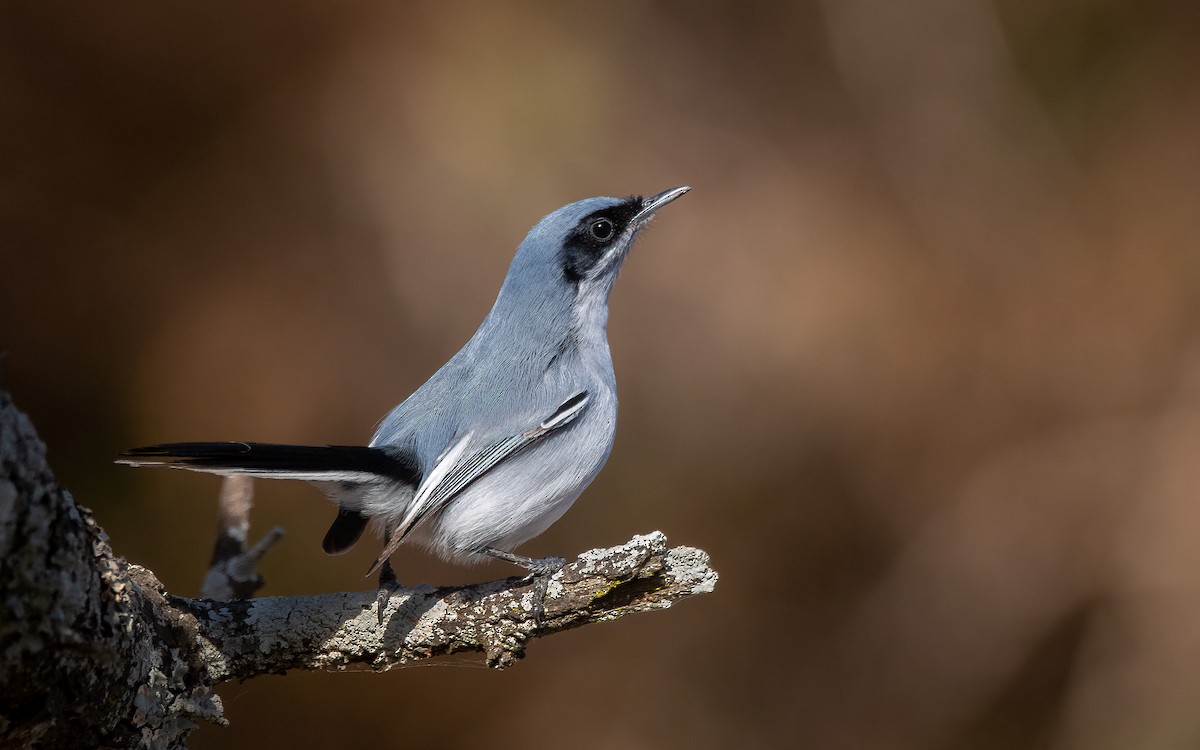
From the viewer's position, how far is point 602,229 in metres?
2.78

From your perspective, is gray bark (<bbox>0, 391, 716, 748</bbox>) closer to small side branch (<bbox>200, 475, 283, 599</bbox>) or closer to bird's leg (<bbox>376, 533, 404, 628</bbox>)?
bird's leg (<bbox>376, 533, 404, 628</bbox>)

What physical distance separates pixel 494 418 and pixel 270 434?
7.78ft

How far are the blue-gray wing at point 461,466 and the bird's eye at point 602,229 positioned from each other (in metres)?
0.64

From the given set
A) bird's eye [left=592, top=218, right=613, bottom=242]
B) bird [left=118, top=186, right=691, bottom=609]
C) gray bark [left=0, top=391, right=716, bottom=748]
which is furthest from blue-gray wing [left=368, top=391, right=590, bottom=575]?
bird's eye [left=592, top=218, right=613, bottom=242]

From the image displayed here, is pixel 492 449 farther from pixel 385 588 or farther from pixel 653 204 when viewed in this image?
pixel 653 204

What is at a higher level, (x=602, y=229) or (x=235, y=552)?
(x=602, y=229)

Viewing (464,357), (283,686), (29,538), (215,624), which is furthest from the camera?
(283,686)

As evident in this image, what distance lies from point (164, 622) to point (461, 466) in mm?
721

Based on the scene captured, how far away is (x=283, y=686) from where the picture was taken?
13.2 ft

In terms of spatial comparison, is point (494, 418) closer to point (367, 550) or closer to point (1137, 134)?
point (367, 550)

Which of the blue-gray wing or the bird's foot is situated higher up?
the blue-gray wing

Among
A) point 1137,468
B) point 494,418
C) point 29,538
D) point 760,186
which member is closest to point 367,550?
point 494,418

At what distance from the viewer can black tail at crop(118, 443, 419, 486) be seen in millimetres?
1700

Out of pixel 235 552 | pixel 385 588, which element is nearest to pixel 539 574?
pixel 385 588
